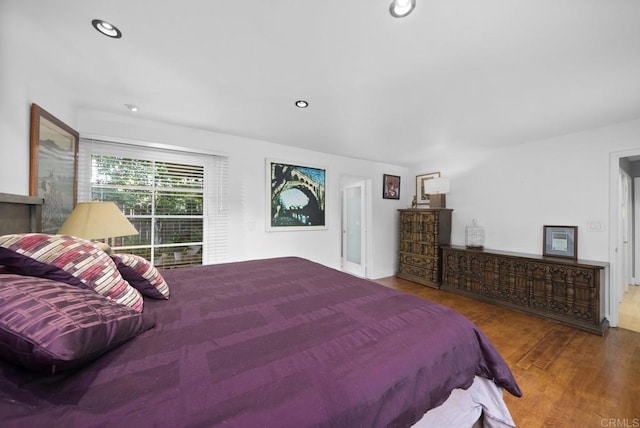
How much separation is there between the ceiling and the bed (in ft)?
4.23

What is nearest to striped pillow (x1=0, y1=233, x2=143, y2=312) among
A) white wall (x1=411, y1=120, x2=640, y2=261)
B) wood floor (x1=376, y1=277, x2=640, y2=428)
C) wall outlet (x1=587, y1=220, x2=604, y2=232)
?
wood floor (x1=376, y1=277, x2=640, y2=428)

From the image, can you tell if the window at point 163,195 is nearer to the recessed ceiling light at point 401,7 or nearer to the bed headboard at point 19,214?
the bed headboard at point 19,214

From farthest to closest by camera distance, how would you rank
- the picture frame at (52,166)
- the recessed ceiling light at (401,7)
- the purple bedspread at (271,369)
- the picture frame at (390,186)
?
the picture frame at (390,186) → the picture frame at (52,166) → the recessed ceiling light at (401,7) → the purple bedspread at (271,369)

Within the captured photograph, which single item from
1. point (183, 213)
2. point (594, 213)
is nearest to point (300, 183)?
point (183, 213)

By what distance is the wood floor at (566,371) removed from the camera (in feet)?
4.89

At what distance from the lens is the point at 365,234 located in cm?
460

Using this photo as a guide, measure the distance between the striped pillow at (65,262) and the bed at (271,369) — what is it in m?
0.05

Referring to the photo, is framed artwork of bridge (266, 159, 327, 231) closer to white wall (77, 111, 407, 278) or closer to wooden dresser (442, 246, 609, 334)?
white wall (77, 111, 407, 278)

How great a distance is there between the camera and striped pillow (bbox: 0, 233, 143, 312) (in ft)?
2.72

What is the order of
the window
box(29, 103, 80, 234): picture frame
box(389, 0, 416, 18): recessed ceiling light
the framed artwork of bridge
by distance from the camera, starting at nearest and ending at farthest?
box(389, 0, 416, 18): recessed ceiling light → box(29, 103, 80, 234): picture frame → the window → the framed artwork of bridge

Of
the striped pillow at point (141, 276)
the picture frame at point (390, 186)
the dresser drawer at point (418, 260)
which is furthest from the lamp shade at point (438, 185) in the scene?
the striped pillow at point (141, 276)

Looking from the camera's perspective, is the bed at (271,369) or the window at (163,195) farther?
the window at (163,195)

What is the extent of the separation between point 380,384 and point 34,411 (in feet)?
2.92

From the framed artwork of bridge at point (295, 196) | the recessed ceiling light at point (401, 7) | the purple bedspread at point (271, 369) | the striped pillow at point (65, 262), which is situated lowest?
the purple bedspread at point (271, 369)
